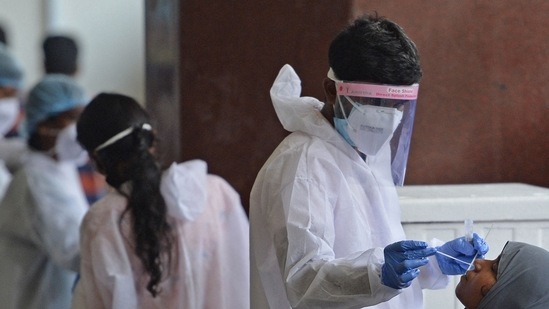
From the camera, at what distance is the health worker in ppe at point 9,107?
205 inches

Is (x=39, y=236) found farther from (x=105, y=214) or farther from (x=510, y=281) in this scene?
(x=510, y=281)

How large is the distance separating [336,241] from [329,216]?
0.12 metres

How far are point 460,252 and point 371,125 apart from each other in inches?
15.8

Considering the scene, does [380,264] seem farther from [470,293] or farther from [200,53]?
[200,53]

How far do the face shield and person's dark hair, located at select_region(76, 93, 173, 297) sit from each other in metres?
1.01

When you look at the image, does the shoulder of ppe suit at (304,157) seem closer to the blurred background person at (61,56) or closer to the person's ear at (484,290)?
the person's ear at (484,290)

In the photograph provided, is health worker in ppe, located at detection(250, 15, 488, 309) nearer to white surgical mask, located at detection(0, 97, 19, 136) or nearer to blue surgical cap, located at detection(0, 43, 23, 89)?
blue surgical cap, located at detection(0, 43, 23, 89)

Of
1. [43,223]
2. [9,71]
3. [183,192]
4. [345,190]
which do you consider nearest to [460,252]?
[345,190]

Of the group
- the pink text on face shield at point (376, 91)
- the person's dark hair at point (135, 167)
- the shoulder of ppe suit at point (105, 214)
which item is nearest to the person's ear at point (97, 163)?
the person's dark hair at point (135, 167)

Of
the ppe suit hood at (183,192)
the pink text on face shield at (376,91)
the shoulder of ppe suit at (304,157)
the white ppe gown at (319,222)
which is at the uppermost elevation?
the pink text on face shield at (376,91)

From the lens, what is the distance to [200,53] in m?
4.94

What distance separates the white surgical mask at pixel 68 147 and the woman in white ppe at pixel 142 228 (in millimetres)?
530

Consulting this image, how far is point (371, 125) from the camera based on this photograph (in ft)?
9.62

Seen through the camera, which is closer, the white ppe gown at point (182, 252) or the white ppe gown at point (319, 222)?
the white ppe gown at point (319, 222)
